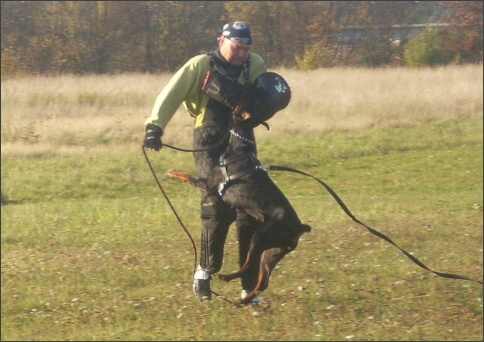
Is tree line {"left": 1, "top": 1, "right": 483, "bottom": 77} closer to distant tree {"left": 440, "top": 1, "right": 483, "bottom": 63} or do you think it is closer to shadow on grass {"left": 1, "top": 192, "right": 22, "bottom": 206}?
distant tree {"left": 440, "top": 1, "right": 483, "bottom": 63}

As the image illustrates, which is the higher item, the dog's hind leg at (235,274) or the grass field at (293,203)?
the dog's hind leg at (235,274)

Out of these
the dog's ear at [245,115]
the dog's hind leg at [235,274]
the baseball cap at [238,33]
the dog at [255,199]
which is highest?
the baseball cap at [238,33]

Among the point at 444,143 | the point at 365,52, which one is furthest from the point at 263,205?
the point at 365,52

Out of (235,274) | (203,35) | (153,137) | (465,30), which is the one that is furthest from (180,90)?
(465,30)

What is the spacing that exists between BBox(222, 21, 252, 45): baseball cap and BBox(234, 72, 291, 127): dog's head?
0.98 ft

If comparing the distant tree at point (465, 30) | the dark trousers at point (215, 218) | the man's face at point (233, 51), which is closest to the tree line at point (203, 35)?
the distant tree at point (465, 30)

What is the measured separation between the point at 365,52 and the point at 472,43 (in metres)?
9.80

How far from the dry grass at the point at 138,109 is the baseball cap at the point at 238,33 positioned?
1203cm

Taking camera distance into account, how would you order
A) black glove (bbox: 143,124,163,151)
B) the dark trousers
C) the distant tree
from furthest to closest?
the distant tree → the dark trousers → black glove (bbox: 143,124,163,151)

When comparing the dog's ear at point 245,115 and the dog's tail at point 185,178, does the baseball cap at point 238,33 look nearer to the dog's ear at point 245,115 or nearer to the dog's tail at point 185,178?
the dog's ear at point 245,115

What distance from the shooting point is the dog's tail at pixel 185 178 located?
6676mm

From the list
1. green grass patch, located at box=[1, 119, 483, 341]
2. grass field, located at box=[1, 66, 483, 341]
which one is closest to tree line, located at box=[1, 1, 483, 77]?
grass field, located at box=[1, 66, 483, 341]

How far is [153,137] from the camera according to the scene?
6402 mm

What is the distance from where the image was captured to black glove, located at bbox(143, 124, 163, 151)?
6387 millimetres
